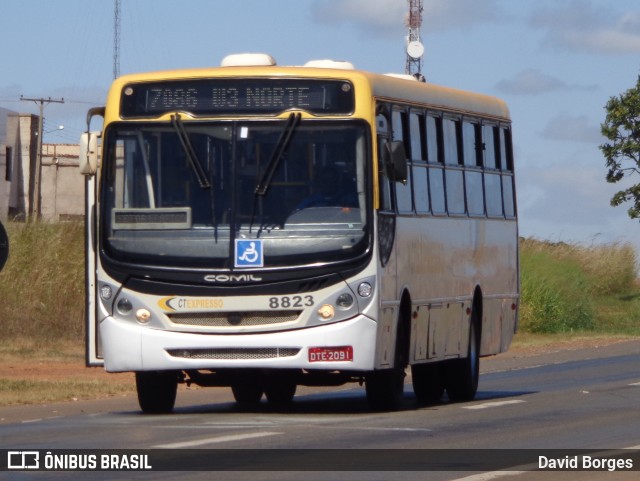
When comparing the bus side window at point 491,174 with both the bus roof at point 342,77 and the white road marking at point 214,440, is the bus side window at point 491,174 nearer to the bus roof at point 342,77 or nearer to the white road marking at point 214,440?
the bus roof at point 342,77

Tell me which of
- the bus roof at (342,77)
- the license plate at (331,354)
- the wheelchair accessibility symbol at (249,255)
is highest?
the bus roof at (342,77)

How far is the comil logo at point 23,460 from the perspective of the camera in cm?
1148

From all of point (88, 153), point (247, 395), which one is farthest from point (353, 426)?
point (247, 395)

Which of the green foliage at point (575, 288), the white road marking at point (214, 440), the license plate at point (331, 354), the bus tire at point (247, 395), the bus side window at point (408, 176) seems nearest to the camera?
the white road marking at point (214, 440)

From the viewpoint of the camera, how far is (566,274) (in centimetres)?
4869

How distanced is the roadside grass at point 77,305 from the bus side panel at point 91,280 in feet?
8.31

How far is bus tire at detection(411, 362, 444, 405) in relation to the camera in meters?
19.3

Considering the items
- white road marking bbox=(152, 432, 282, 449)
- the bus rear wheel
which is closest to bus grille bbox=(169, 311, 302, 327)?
white road marking bbox=(152, 432, 282, 449)

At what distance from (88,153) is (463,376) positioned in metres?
5.35

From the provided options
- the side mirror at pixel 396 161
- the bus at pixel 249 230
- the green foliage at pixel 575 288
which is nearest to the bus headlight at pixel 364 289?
the bus at pixel 249 230

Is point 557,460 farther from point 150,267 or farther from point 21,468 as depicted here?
point 150,267

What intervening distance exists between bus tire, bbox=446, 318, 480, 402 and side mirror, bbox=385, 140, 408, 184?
377 centimetres

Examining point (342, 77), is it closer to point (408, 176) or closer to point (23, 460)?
point (408, 176)

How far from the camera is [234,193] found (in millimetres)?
15688
